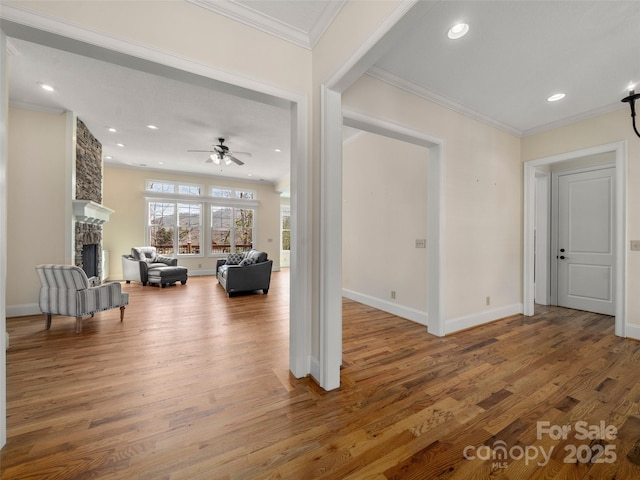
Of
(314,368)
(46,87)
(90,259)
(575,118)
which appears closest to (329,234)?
(314,368)

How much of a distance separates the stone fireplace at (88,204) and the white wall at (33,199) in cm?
29

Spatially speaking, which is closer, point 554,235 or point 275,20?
point 275,20

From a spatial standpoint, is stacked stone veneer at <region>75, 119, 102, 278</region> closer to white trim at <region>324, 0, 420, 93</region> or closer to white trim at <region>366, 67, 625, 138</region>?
white trim at <region>324, 0, 420, 93</region>

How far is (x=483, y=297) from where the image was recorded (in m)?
3.60

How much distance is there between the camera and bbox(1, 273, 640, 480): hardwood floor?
134 centimetres

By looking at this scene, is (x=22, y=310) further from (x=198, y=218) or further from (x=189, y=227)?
(x=198, y=218)

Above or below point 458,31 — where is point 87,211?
below

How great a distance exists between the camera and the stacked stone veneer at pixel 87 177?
4402 millimetres

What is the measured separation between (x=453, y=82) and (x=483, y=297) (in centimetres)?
283

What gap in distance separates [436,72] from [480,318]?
10.4 ft

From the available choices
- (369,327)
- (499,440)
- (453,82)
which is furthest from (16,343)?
(453,82)

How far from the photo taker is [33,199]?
12.7 ft

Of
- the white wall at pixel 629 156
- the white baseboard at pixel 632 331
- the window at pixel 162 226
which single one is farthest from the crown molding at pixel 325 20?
the window at pixel 162 226

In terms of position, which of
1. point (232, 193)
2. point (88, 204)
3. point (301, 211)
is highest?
point (232, 193)
